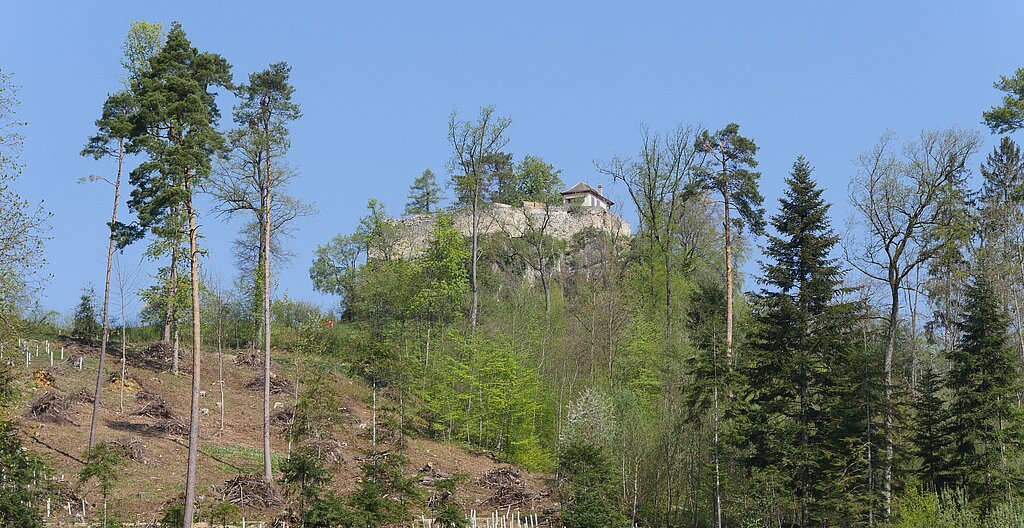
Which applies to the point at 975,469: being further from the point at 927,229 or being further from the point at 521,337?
the point at 521,337

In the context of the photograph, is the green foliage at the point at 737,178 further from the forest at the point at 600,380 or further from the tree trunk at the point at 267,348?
the tree trunk at the point at 267,348

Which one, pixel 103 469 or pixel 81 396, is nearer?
pixel 103 469

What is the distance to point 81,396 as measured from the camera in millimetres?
32500

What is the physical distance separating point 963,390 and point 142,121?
977 inches

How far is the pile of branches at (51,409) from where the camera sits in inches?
1174

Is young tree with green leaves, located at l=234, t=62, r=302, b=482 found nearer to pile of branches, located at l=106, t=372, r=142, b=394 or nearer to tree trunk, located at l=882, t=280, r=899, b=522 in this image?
pile of branches, located at l=106, t=372, r=142, b=394

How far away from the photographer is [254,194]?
32281 mm

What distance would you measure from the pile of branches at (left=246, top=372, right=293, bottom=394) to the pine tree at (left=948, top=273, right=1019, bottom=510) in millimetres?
24908

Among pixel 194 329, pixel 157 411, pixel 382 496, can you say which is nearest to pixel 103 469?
pixel 194 329

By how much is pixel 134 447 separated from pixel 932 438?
23664mm

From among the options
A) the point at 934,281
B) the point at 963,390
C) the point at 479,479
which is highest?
the point at 934,281

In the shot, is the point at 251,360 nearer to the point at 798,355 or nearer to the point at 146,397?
the point at 146,397

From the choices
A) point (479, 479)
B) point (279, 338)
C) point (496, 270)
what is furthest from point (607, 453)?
point (496, 270)

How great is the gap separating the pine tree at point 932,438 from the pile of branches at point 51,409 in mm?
26107
